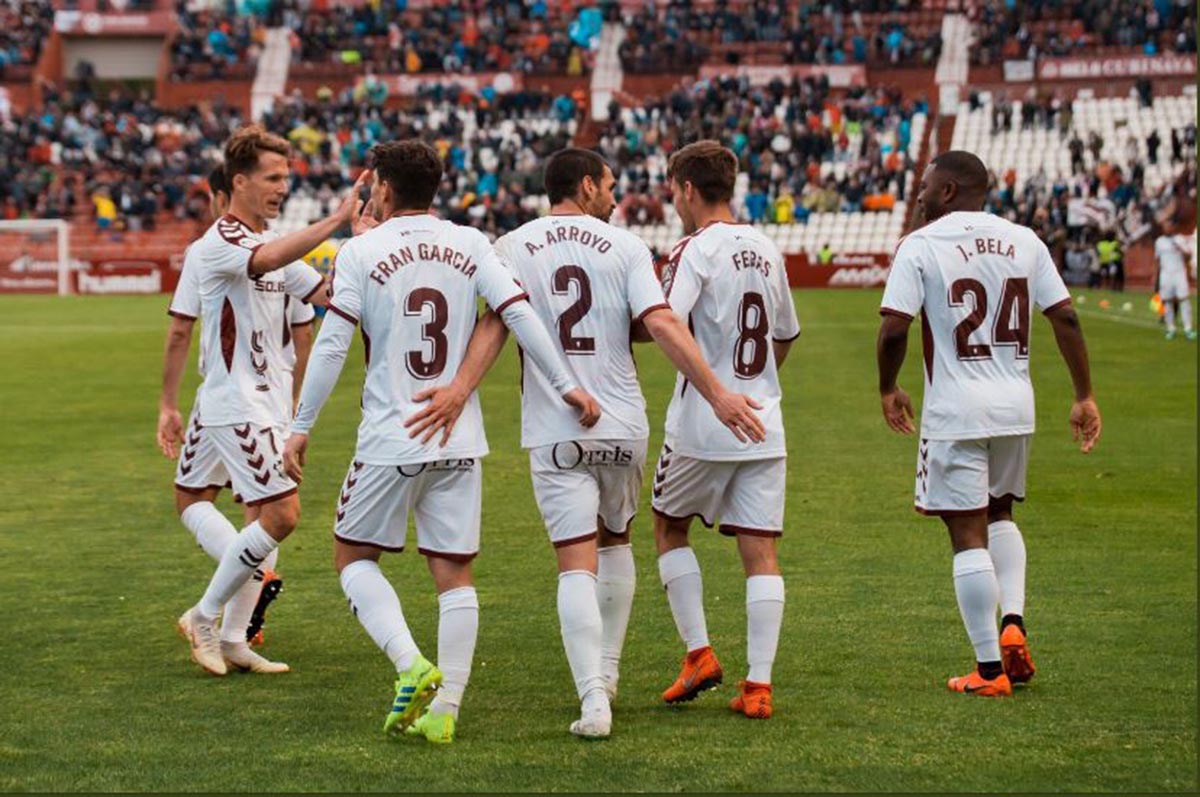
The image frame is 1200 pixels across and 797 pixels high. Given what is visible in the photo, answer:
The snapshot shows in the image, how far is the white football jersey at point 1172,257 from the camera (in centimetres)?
2867

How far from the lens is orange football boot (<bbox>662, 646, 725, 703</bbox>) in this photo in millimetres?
7129

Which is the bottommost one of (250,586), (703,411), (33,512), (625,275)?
(33,512)

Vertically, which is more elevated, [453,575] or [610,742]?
[453,575]

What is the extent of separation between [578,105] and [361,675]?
5272cm

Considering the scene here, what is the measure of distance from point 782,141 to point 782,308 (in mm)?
48111

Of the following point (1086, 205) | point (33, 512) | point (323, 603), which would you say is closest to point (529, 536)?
point (323, 603)

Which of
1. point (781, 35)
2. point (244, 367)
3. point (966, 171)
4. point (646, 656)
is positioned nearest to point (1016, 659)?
point (646, 656)

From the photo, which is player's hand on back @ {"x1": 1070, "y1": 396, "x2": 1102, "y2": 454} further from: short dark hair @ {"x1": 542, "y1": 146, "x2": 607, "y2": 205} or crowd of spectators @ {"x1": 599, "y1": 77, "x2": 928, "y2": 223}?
crowd of spectators @ {"x1": 599, "y1": 77, "x2": 928, "y2": 223}

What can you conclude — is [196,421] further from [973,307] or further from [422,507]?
[973,307]

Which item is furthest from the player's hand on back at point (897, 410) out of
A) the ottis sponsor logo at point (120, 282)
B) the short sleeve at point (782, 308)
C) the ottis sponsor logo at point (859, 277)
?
the ottis sponsor logo at point (120, 282)

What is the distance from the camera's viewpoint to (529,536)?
11.7m

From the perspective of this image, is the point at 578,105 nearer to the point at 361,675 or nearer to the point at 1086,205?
the point at 1086,205

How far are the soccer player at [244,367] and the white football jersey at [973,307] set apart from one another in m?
2.65

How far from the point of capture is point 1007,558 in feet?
25.6
